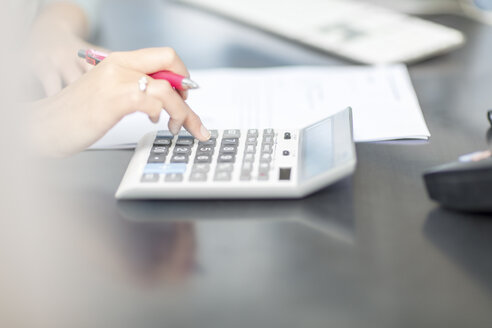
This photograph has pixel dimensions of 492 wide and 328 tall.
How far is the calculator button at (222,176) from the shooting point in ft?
1.63

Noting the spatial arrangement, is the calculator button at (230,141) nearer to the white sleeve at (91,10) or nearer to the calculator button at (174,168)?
the calculator button at (174,168)

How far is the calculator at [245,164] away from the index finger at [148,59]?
8 centimetres

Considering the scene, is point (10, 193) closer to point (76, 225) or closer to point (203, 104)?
point (76, 225)

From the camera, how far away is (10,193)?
208 millimetres

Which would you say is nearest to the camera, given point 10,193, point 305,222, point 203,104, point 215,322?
point 10,193

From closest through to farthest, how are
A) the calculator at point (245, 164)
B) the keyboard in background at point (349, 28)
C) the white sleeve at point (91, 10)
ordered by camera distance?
1. the calculator at point (245, 164)
2. the keyboard in background at point (349, 28)
3. the white sleeve at point (91, 10)

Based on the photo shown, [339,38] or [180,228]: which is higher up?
[339,38]

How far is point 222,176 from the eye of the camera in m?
0.50

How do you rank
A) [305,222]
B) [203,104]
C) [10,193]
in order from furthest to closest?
[203,104], [305,222], [10,193]

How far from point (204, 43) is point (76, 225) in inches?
20.9

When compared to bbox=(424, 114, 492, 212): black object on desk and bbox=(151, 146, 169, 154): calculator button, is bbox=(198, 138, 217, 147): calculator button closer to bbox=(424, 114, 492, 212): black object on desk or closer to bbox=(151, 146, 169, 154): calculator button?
bbox=(151, 146, 169, 154): calculator button

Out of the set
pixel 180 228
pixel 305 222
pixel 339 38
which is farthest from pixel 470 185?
pixel 339 38

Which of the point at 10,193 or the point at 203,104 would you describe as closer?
the point at 10,193

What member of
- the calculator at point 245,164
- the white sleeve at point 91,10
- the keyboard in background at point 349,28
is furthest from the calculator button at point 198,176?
the white sleeve at point 91,10
